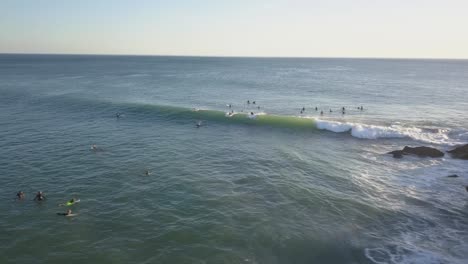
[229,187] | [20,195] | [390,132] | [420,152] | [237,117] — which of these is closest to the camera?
[20,195]

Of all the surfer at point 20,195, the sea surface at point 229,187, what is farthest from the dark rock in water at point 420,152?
the surfer at point 20,195

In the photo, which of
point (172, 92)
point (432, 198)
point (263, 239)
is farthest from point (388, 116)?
point (172, 92)

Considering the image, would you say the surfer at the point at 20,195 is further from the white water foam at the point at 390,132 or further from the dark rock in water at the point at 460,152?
the dark rock in water at the point at 460,152

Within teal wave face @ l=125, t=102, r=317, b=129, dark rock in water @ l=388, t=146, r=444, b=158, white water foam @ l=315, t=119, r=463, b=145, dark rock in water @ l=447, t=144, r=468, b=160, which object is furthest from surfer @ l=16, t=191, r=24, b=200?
dark rock in water @ l=447, t=144, r=468, b=160

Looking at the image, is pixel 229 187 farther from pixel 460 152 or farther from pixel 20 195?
pixel 460 152

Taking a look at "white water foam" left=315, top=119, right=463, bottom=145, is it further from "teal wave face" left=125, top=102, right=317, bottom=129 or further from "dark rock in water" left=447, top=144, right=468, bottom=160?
"dark rock in water" left=447, top=144, right=468, bottom=160

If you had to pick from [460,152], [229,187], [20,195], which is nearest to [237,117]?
[229,187]

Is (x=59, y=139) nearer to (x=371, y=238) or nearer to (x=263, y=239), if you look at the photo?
(x=263, y=239)
